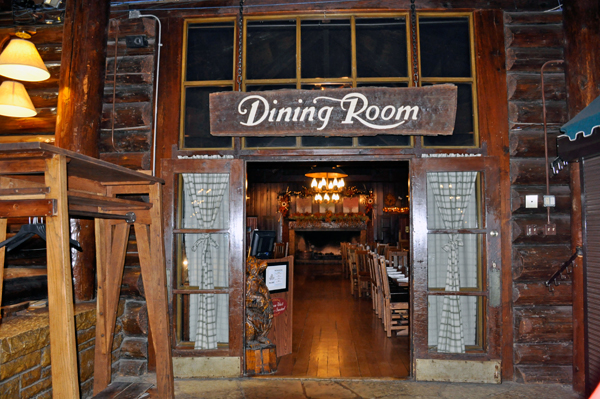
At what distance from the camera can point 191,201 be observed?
14.3 feet

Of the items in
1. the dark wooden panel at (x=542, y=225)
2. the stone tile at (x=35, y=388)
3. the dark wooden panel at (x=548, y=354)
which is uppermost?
the dark wooden panel at (x=542, y=225)

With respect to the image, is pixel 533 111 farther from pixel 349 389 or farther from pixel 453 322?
pixel 349 389

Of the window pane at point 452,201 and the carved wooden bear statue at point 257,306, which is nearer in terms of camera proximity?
the window pane at point 452,201

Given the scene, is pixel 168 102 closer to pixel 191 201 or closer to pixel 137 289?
pixel 191 201

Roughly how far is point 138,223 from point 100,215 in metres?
0.50

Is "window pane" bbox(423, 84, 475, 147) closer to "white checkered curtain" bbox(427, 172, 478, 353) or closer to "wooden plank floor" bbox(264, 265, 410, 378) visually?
"white checkered curtain" bbox(427, 172, 478, 353)

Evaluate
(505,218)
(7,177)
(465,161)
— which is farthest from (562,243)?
(7,177)

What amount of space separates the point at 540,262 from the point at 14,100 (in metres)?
5.25

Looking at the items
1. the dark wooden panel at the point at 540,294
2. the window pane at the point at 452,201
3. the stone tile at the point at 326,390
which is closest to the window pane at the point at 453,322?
the dark wooden panel at the point at 540,294

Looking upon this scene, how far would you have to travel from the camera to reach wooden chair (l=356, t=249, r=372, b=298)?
8.78 meters

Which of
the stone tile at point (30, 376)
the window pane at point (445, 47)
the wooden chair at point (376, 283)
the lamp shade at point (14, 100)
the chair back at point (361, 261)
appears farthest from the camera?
the chair back at point (361, 261)

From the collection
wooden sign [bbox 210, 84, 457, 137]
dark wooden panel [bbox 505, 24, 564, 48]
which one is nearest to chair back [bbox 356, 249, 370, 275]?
wooden sign [bbox 210, 84, 457, 137]

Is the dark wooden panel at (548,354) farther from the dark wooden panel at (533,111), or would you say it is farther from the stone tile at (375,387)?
the dark wooden panel at (533,111)

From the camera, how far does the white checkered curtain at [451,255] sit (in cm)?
414
